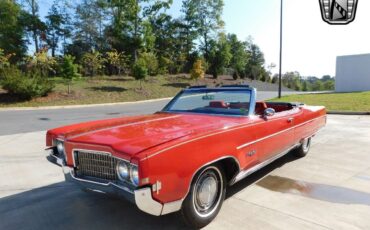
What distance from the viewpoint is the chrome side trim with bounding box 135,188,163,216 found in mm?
2580

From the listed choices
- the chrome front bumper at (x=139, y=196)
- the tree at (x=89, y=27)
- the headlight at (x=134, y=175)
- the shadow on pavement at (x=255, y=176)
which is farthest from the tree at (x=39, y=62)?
the headlight at (x=134, y=175)

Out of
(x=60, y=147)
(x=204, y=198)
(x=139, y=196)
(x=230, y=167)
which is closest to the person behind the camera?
(x=139, y=196)

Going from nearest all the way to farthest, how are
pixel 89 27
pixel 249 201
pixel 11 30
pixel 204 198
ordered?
pixel 204 198 < pixel 249 201 < pixel 11 30 < pixel 89 27

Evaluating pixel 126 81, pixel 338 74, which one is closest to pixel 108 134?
pixel 126 81

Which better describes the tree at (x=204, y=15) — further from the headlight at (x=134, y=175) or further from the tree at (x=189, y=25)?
the headlight at (x=134, y=175)

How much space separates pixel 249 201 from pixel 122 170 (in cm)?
186

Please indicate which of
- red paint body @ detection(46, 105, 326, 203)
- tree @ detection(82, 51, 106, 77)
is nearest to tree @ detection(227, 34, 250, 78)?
tree @ detection(82, 51, 106, 77)

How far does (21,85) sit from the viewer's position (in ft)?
63.5

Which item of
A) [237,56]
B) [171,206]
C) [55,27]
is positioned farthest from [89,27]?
[171,206]

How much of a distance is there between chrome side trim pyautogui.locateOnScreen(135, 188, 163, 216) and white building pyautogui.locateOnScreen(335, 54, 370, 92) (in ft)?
103

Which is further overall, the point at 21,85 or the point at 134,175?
the point at 21,85

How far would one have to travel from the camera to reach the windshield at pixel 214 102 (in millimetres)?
4324

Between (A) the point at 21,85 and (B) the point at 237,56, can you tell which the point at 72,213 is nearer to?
(A) the point at 21,85

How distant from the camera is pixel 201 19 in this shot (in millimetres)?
45531
